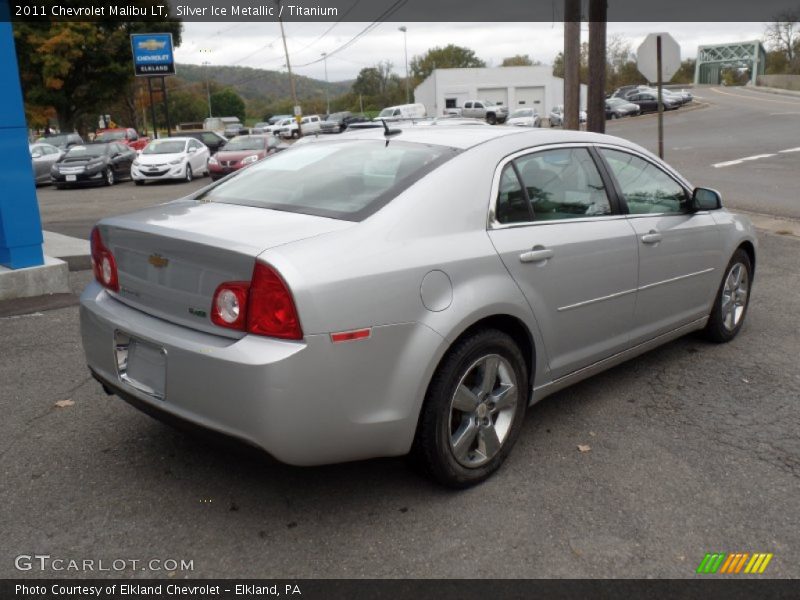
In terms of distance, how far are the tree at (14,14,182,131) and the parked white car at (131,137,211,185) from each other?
22.4 m

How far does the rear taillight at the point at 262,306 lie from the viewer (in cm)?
282

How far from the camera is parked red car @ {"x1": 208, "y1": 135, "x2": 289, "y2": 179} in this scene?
21.2 meters

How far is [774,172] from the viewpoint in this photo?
18.6 metres

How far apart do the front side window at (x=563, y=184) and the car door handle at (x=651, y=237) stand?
0.29 meters

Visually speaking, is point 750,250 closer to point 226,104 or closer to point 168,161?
point 168,161

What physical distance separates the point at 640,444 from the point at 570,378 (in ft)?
1.60

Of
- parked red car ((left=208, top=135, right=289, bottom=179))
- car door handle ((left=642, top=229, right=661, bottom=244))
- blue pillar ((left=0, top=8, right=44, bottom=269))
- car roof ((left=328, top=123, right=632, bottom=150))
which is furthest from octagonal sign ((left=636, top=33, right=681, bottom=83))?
parked red car ((left=208, top=135, right=289, bottom=179))

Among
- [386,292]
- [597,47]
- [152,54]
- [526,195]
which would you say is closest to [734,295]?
[526,195]

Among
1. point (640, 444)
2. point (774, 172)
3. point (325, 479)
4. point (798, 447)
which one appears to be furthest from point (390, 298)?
point (774, 172)

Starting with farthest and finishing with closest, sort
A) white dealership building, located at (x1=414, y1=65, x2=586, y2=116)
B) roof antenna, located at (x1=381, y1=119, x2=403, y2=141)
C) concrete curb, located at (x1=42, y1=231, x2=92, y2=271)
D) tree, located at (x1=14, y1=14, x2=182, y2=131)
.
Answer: white dealership building, located at (x1=414, y1=65, x2=586, y2=116), tree, located at (x1=14, y1=14, x2=182, y2=131), concrete curb, located at (x1=42, y1=231, x2=92, y2=271), roof antenna, located at (x1=381, y1=119, x2=403, y2=141)

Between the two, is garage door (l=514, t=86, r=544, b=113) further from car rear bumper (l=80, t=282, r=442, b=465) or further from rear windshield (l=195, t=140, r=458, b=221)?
car rear bumper (l=80, t=282, r=442, b=465)

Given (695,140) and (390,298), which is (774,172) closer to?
(695,140)

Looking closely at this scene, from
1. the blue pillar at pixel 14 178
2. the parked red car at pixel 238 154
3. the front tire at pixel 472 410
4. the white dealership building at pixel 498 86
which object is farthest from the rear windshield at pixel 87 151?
the white dealership building at pixel 498 86
